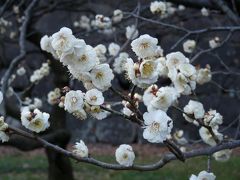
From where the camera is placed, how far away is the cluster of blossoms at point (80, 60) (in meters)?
1.52

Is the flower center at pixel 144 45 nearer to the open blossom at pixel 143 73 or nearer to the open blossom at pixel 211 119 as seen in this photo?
the open blossom at pixel 143 73

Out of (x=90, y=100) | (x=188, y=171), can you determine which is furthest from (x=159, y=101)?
(x=188, y=171)

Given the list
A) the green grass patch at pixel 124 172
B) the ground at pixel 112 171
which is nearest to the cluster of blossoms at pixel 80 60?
the ground at pixel 112 171

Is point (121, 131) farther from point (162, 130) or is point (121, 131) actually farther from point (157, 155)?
point (162, 130)

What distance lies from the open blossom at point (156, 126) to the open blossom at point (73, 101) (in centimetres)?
19

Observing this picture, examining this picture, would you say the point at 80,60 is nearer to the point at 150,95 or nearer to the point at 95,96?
the point at 95,96

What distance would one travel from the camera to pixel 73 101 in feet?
5.35

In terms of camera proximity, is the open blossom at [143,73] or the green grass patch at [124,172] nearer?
the open blossom at [143,73]

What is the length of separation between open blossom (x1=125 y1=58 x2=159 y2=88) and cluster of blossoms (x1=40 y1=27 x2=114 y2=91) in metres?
0.10

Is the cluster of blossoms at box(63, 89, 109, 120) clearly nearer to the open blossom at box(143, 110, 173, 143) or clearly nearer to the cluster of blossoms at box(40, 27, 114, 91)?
the cluster of blossoms at box(40, 27, 114, 91)

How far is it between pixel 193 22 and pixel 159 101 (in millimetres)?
8677

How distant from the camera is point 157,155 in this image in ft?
28.5

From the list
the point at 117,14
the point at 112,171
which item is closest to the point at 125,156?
the point at 117,14

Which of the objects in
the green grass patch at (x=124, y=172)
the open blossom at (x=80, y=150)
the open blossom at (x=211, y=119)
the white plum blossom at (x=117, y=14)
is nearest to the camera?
the open blossom at (x=80, y=150)
